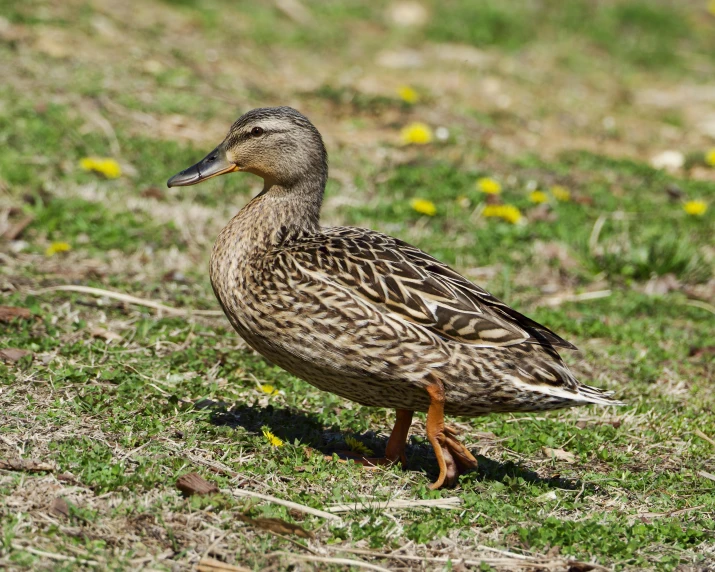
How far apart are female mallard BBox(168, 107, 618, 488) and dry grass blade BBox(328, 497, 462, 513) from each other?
0.55ft

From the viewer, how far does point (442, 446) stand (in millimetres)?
4570

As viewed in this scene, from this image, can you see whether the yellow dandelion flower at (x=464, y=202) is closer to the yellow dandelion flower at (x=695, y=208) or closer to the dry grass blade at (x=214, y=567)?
the yellow dandelion flower at (x=695, y=208)

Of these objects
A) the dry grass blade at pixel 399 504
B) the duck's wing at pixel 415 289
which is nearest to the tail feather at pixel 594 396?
the duck's wing at pixel 415 289

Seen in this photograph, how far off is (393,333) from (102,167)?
456 centimetres

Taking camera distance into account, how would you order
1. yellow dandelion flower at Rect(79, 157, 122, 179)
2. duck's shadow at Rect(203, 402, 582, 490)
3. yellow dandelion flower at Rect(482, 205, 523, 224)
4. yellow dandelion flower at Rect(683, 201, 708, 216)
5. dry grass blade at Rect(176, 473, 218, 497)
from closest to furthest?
1. dry grass blade at Rect(176, 473, 218, 497)
2. duck's shadow at Rect(203, 402, 582, 490)
3. yellow dandelion flower at Rect(79, 157, 122, 179)
4. yellow dandelion flower at Rect(482, 205, 523, 224)
5. yellow dandelion flower at Rect(683, 201, 708, 216)

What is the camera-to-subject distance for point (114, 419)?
466 cm

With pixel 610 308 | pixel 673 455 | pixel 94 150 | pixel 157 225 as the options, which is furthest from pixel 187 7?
pixel 673 455

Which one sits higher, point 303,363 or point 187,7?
point 187,7

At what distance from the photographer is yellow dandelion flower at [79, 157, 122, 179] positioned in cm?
827

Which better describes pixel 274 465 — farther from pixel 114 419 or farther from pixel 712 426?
pixel 712 426

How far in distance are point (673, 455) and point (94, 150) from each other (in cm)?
556

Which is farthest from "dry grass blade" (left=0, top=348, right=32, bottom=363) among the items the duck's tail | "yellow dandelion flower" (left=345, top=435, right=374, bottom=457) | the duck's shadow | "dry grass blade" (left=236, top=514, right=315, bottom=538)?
the duck's tail

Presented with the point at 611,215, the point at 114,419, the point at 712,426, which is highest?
the point at 611,215

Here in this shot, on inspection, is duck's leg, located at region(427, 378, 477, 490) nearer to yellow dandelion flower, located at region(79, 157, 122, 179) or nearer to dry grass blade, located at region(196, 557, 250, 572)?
dry grass blade, located at region(196, 557, 250, 572)
